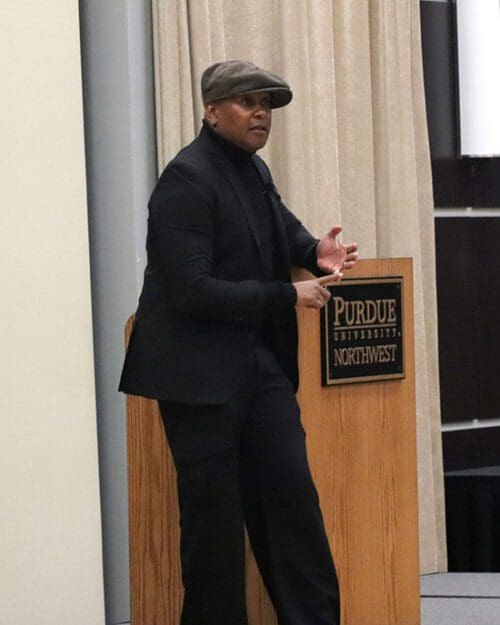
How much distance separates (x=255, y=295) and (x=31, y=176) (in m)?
0.99

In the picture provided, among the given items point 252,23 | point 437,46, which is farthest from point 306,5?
point 437,46

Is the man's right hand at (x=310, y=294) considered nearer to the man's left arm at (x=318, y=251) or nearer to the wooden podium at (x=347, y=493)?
the man's left arm at (x=318, y=251)

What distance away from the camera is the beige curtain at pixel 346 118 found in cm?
368

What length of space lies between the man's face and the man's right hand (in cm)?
31

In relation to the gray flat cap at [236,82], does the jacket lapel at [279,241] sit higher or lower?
lower

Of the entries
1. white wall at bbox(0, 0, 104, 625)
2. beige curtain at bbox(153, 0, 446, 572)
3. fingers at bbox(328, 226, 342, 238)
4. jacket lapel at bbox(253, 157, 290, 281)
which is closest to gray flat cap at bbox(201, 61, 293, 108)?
jacket lapel at bbox(253, 157, 290, 281)

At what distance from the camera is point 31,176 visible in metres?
3.33

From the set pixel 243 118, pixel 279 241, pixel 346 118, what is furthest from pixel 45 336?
pixel 346 118

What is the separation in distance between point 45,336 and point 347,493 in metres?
0.90

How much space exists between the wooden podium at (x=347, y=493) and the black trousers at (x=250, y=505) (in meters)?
0.24

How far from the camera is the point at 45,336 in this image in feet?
11.0

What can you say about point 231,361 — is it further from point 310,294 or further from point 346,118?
point 346,118

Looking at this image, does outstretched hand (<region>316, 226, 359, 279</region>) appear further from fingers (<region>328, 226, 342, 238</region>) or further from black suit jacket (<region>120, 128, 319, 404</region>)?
black suit jacket (<region>120, 128, 319, 404</region>)

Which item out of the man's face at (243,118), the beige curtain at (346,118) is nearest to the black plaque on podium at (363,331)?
the man's face at (243,118)
